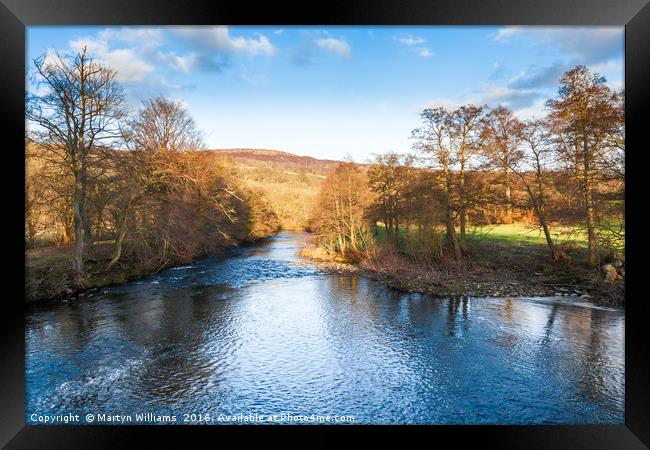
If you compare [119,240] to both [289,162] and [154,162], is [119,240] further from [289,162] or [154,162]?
[289,162]

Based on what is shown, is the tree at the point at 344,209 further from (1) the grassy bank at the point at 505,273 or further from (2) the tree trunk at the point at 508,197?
(2) the tree trunk at the point at 508,197

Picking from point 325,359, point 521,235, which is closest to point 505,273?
point 521,235

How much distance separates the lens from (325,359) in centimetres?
399

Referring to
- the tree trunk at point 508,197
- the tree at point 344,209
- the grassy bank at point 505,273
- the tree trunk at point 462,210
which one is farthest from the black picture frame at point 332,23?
the tree at point 344,209

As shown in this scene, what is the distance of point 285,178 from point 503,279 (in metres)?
8.64

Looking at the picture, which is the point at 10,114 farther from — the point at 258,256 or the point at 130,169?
the point at 258,256

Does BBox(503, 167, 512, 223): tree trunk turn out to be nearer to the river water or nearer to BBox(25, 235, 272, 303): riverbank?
the river water

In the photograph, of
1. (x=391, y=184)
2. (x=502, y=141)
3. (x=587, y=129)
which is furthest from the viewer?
(x=391, y=184)

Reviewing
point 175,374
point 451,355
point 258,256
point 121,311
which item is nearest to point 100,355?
point 175,374

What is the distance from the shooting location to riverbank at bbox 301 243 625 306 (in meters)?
6.00

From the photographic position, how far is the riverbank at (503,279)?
6.00 m

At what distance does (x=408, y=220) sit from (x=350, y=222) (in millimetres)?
2329

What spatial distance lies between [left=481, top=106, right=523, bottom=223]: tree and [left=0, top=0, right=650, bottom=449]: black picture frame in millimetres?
4641

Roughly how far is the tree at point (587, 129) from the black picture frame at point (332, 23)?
2.61 m
